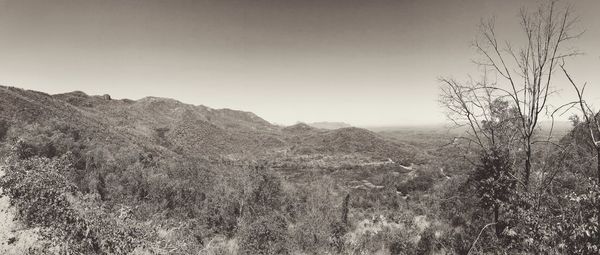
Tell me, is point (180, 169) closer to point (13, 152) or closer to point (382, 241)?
point (13, 152)

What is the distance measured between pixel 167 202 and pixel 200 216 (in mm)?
2136

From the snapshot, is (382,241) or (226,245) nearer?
(226,245)

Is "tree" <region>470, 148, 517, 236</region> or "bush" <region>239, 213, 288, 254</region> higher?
"tree" <region>470, 148, 517, 236</region>

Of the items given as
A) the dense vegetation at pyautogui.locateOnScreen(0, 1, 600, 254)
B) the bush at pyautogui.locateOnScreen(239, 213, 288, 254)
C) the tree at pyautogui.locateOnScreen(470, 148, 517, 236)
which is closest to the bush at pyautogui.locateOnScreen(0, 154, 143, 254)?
the dense vegetation at pyautogui.locateOnScreen(0, 1, 600, 254)

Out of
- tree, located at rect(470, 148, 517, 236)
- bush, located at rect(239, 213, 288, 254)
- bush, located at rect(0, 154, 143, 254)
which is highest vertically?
tree, located at rect(470, 148, 517, 236)

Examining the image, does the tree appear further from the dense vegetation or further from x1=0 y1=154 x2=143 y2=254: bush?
x1=0 y1=154 x2=143 y2=254: bush

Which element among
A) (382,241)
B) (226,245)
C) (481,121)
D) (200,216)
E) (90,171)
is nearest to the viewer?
(481,121)

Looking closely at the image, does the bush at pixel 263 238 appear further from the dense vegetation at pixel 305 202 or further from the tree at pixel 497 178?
the tree at pixel 497 178

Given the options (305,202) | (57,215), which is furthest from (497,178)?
(57,215)

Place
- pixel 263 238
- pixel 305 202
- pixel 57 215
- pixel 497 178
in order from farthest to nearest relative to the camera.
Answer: pixel 305 202 → pixel 263 238 → pixel 57 215 → pixel 497 178

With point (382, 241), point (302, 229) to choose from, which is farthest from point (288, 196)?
point (382, 241)

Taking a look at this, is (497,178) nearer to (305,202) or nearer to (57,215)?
(305,202)

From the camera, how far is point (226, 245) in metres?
11.5

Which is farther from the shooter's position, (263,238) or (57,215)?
(263,238)
